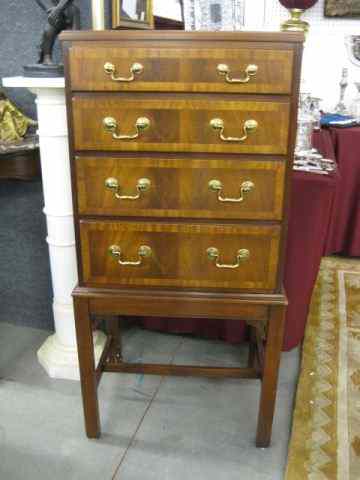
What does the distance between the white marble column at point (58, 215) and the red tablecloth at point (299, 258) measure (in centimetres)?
38

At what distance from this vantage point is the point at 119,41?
1014 millimetres

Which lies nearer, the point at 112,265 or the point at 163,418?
the point at 112,265

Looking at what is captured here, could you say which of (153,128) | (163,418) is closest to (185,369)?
(163,418)

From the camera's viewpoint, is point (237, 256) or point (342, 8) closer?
point (237, 256)

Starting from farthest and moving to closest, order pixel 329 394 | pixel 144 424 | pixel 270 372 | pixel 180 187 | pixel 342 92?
1. pixel 342 92
2. pixel 329 394
3. pixel 144 424
4. pixel 270 372
5. pixel 180 187

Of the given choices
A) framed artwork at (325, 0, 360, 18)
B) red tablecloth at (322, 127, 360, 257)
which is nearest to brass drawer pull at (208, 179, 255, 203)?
red tablecloth at (322, 127, 360, 257)

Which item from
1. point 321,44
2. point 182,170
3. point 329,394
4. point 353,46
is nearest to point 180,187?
point 182,170

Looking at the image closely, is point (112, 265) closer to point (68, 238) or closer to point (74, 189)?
point (74, 189)

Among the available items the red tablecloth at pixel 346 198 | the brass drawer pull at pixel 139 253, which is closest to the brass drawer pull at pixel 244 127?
the brass drawer pull at pixel 139 253

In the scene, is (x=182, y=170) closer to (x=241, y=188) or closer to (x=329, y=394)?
(x=241, y=188)

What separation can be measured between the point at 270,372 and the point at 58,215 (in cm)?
83

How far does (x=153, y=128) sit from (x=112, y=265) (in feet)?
1.20

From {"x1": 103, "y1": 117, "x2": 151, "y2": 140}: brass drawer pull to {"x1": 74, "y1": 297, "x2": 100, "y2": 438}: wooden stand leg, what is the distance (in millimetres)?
444

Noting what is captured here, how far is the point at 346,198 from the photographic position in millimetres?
2801
